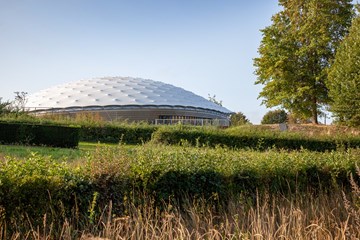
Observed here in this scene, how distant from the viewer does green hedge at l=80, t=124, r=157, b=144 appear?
69.6 ft

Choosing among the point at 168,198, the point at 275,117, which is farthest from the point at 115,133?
the point at 275,117

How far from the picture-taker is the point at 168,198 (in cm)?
501

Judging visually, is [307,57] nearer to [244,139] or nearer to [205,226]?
[244,139]

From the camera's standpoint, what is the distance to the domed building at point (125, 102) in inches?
→ 1421

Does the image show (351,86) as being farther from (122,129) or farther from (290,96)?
(122,129)

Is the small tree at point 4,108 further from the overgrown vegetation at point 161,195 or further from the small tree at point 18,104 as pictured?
the overgrown vegetation at point 161,195

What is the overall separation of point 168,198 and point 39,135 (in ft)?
41.7

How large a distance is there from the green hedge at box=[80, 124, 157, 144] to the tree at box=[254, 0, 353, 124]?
1092cm

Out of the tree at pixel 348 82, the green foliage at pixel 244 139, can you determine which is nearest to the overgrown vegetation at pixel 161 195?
the green foliage at pixel 244 139

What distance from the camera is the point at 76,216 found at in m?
4.27

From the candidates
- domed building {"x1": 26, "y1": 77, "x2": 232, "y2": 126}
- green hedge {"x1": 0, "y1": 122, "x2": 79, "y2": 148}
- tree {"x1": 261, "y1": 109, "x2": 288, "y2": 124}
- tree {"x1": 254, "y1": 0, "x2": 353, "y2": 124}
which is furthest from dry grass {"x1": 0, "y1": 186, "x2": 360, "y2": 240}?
tree {"x1": 261, "y1": 109, "x2": 288, "y2": 124}

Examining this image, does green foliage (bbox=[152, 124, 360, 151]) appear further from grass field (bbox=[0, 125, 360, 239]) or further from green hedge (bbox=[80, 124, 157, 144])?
grass field (bbox=[0, 125, 360, 239])

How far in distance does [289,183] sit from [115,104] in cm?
3110

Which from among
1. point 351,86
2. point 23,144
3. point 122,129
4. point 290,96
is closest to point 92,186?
point 23,144
